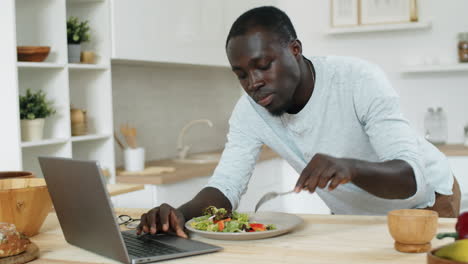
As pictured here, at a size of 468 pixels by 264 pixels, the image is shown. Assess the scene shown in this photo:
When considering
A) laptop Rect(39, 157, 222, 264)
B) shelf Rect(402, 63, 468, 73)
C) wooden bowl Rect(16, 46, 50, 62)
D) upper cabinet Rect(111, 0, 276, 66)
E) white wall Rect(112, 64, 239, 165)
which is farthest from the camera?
shelf Rect(402, 63, 468, 73)

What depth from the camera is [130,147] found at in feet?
10.9

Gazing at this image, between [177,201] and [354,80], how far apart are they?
1.64 meters

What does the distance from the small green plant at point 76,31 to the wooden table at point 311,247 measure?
1444 mm

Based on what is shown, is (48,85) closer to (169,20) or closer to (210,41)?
(169,20)

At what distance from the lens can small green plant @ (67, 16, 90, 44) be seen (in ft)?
9.11

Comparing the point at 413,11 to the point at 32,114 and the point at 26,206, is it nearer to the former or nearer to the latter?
the point at 32,114

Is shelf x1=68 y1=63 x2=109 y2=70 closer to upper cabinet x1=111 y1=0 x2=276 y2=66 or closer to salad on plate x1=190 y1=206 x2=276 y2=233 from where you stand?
upper cabinet x1=111 y1=0 x2=276 y2=66

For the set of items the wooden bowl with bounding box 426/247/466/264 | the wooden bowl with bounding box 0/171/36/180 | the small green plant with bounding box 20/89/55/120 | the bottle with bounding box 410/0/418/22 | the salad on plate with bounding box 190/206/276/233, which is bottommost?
the salad on plate with bounding box 190/206/276/233

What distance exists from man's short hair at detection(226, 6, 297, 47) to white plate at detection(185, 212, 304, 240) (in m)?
0.50

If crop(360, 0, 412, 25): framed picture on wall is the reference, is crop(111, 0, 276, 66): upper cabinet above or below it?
below

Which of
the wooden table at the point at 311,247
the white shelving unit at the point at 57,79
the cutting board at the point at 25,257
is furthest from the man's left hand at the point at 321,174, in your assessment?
the white shelving unit at the point at 57,79

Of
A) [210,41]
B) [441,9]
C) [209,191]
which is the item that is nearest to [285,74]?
[209,191]

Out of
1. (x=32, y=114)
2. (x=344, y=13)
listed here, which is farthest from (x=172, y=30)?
(x=344, y=13)

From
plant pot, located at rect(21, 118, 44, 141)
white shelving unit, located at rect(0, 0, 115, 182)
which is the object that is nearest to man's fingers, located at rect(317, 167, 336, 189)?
white shelving unit, located at rect(0, 0, 115, 182)
